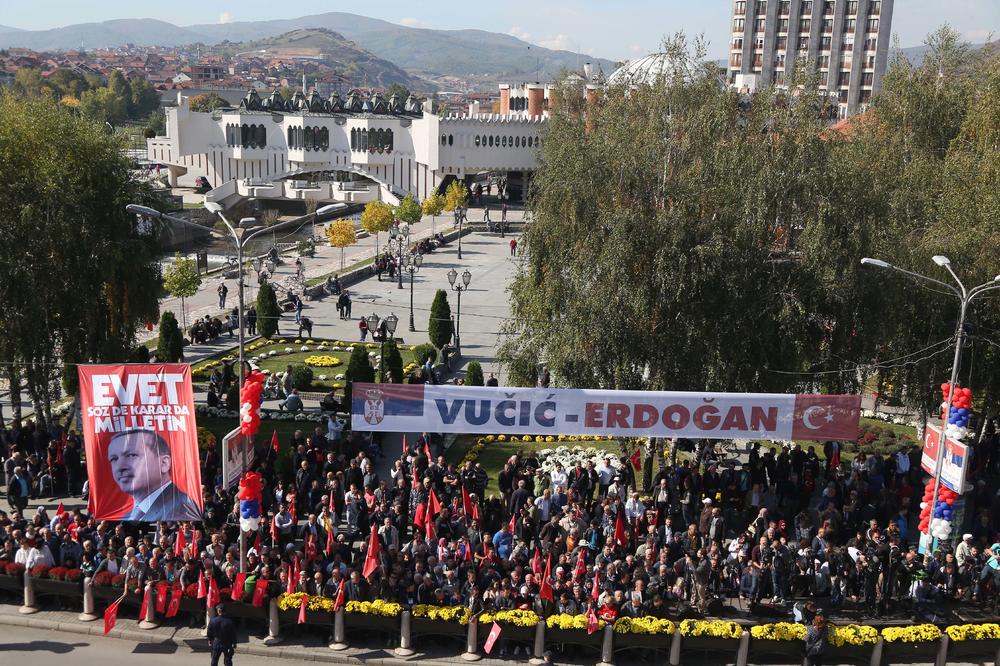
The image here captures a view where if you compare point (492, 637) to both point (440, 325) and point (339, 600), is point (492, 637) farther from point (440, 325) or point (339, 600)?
point (440, 325)

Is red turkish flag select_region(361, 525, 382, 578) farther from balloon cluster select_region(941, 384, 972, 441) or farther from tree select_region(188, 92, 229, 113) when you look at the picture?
tree select_region(188, 92, 229, 113)

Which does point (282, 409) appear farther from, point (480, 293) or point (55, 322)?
point (480, 293)

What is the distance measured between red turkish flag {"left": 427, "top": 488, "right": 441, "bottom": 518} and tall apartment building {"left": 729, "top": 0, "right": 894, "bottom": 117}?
72752mm

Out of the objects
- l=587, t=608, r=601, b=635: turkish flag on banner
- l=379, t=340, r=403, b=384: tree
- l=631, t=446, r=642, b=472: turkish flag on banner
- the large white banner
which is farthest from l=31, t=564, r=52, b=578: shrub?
l=379, t=340, r=403, b=384: tree

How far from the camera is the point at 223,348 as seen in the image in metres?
30.0

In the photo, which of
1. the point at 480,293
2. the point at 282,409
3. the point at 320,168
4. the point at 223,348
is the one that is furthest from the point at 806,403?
the point at 320,168

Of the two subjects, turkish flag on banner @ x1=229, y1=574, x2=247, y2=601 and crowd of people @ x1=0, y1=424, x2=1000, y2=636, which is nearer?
turkish flag on banner @ x1=229, y1=574, x2=247, y2=601

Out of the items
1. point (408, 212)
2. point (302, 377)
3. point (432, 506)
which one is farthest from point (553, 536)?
point (408, 212)

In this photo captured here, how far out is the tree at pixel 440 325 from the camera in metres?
29.5

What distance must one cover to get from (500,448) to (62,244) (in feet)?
33.1

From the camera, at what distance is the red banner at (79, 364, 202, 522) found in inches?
511

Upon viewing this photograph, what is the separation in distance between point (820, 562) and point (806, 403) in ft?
8.93

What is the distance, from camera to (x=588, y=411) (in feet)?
51.9

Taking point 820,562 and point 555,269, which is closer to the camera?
point 820,562
